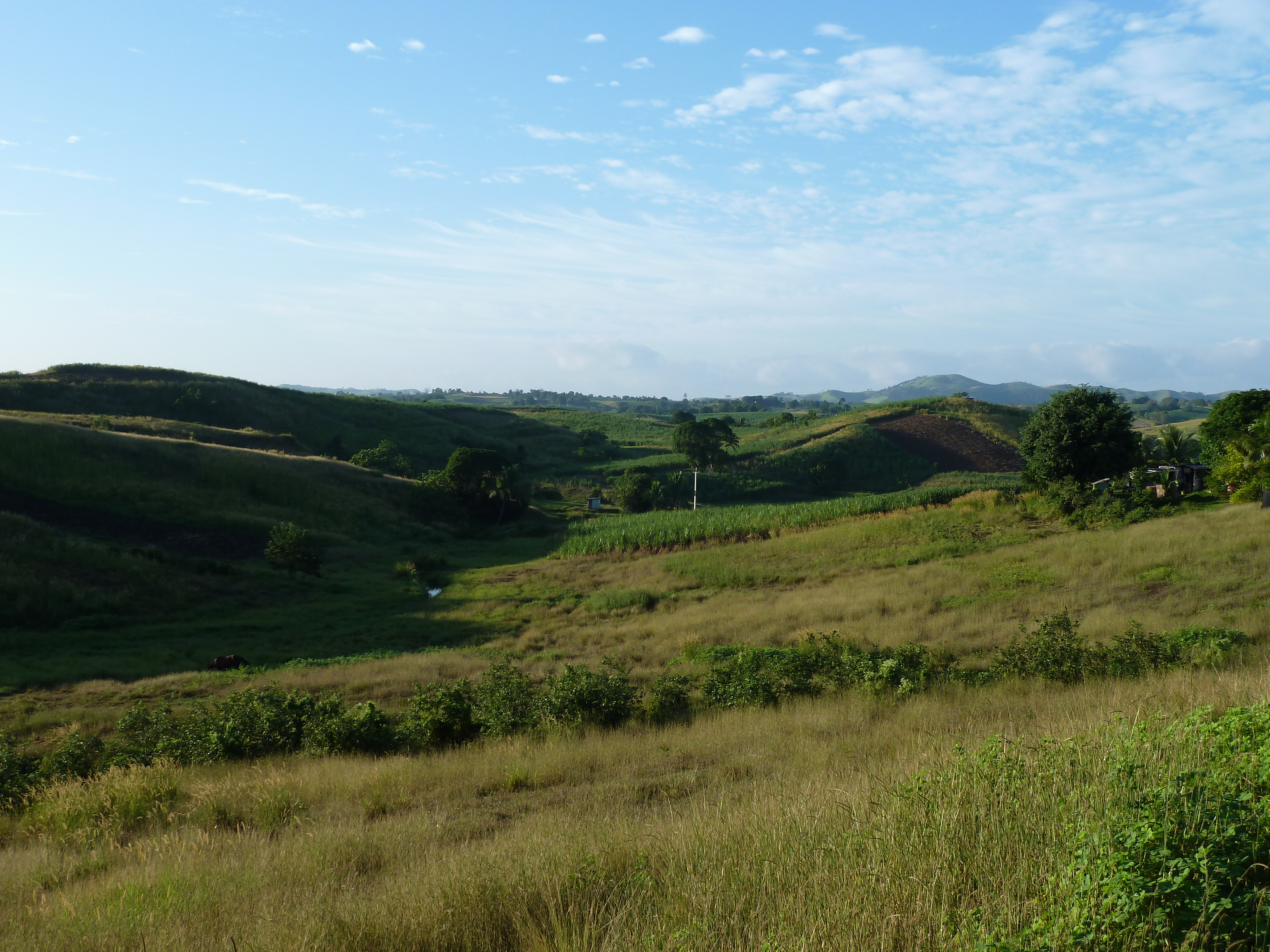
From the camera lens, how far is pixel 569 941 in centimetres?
400

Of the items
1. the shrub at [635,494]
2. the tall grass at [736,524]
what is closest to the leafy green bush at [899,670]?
the tall grass at [736,524]

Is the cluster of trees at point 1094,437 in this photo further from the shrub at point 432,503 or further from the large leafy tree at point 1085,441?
the shrub at point 432,503

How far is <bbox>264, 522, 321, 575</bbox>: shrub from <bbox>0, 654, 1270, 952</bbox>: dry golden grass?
25620 millimetres

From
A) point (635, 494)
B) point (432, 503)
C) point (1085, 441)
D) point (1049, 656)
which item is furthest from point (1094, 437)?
point (432, 503)

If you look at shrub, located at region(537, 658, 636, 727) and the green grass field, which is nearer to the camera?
the green grass field

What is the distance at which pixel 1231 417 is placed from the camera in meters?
38.0

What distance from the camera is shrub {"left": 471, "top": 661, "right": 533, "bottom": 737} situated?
11.8m

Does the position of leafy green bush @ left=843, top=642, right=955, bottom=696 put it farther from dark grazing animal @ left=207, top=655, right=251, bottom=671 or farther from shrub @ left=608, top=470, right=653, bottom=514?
shrub @ left=608, top=470, right=653, bottom=514

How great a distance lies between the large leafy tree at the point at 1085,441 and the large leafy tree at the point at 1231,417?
12.8ft

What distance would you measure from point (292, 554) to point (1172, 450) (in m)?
46.2

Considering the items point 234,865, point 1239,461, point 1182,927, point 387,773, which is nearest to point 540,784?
point 387,773

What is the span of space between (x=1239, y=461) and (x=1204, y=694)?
97.9 feet

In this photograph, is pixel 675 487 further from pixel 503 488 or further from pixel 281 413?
pixel 281 413

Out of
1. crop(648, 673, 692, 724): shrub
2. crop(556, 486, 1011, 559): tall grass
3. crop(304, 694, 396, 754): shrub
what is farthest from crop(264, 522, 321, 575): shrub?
crop(648, 673, 692, 724): shrub
